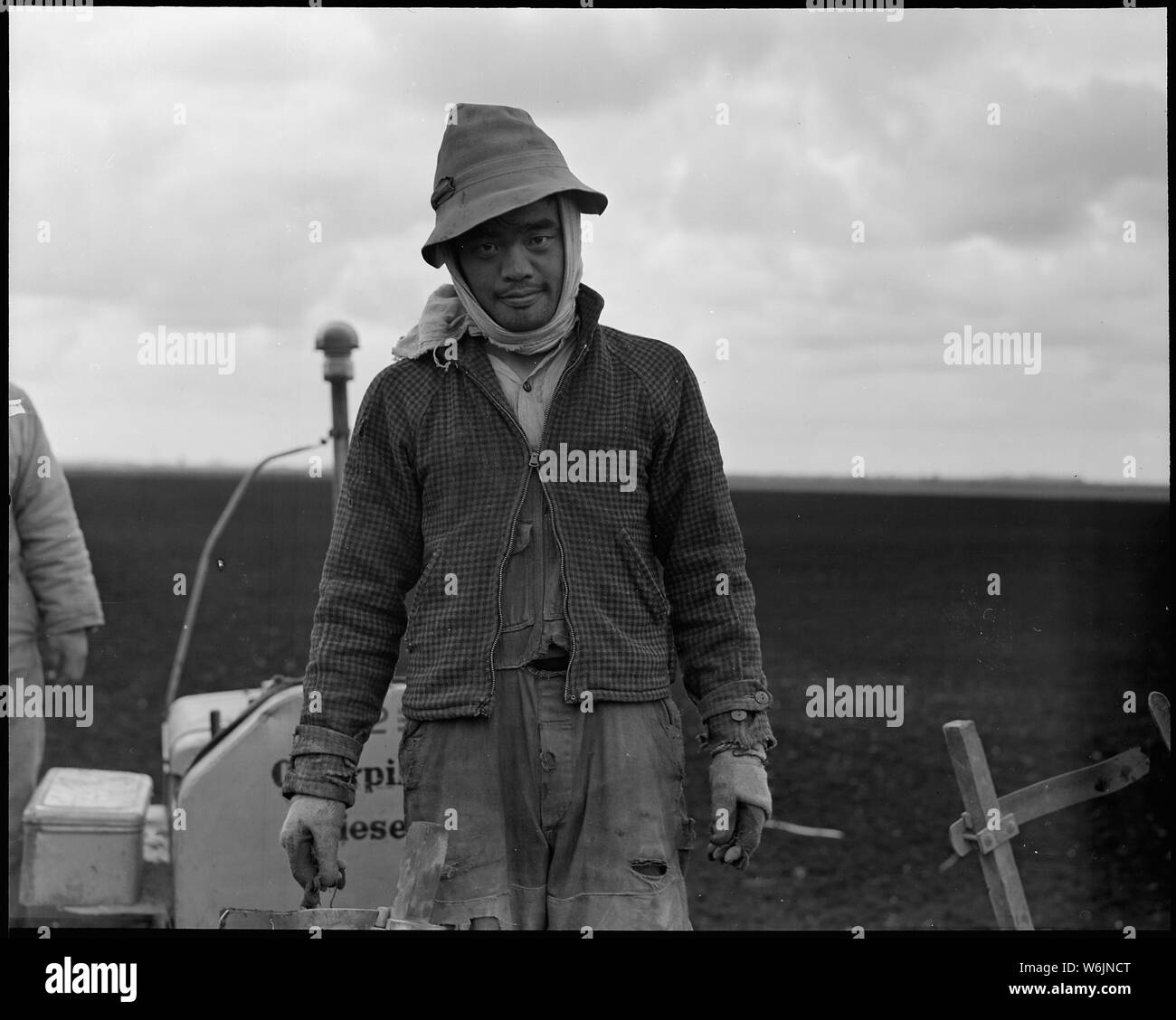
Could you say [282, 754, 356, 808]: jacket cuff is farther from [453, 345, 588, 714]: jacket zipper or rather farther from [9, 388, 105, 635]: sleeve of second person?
[9, 388, 105, 635]: sleeve of second person

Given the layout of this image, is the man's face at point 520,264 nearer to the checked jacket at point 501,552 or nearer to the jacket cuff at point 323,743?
the checked jacket at point 501,552

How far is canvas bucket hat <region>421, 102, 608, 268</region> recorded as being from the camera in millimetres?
2963

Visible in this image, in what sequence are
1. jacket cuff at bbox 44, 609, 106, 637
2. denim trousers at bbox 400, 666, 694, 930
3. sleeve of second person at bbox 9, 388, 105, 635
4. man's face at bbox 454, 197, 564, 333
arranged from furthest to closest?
jacket cuff at bbox 44, 609, 106, 637 < sleeve of second person at bbox 9, 388, 105, 635 < man's face at bbox 454, 197, 564, 333 < denim trousers at bbox 400, 666, 694, 930

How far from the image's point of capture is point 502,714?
2.92 meters

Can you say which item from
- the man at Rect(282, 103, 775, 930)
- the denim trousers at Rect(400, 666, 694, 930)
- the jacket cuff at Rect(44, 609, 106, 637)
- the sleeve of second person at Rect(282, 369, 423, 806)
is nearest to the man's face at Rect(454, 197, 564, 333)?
the man at Rect(282, 103, 775, 930)

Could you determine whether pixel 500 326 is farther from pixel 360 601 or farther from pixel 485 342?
pixel 360 601

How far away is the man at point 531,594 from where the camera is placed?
2.89m

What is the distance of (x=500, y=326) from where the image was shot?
9.98 ft

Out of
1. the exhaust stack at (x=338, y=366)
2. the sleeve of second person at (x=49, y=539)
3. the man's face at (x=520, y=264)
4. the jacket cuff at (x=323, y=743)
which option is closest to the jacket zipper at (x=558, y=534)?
the man's face at (x=520, y=264)

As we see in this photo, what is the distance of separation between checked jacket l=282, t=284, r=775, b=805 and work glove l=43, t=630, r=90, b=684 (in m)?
1.05

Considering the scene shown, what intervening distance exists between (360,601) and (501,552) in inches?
12.1

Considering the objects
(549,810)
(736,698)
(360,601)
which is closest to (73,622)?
(360,601)

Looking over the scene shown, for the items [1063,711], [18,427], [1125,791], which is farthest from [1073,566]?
[18,427]
